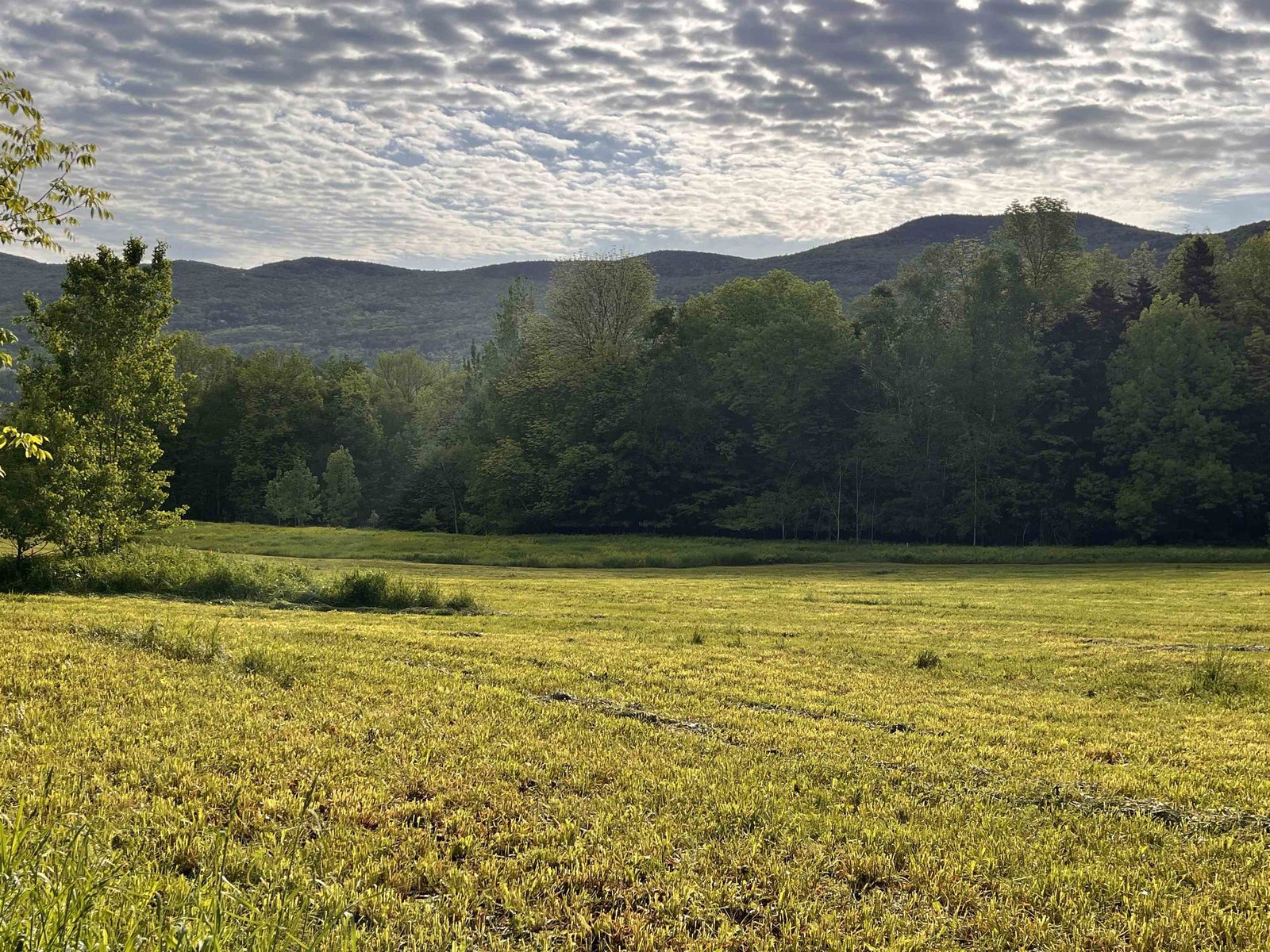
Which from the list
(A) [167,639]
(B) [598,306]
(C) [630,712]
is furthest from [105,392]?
(B) [598,306]

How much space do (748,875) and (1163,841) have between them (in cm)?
351

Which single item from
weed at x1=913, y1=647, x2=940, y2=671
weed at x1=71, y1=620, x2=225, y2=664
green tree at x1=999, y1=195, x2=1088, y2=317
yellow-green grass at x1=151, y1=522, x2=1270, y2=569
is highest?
green tree at x1=999, y1=195, x2=1088, y2=317

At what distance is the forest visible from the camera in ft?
182

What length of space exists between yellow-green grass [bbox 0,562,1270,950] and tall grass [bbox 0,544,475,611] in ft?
21.9

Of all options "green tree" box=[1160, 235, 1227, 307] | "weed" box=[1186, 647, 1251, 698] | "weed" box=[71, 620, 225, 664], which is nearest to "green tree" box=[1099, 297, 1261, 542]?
"green tree" box=[1160, 235, 1227, 307]

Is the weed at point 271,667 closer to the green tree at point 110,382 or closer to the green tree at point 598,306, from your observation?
the green tree at point 110,382

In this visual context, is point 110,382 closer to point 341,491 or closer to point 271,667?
point 271,667

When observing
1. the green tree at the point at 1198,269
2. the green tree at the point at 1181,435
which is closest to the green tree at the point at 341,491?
the green tree at the point at 1181,435

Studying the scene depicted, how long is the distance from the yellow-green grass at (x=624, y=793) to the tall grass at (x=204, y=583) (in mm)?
6668

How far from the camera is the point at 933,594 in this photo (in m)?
29.7

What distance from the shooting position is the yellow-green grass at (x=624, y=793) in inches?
195

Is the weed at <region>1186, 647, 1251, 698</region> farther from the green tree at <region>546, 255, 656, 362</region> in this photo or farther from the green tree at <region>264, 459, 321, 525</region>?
the green tree at <region>264, 459, 321, 525</region>

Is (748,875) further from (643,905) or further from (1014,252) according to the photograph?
(1014,252)

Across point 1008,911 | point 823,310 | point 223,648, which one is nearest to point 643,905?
point 1008,911
